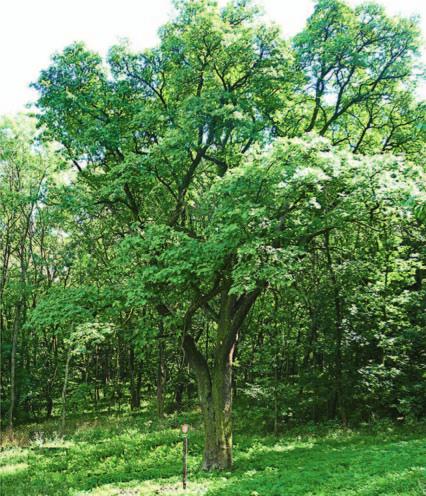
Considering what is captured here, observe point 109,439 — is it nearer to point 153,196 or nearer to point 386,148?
point 153,196

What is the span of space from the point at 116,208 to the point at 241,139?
4408 millimetres

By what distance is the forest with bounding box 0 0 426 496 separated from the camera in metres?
8.86

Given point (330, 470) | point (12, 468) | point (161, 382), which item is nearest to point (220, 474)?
point (330, 470)

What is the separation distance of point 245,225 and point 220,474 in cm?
659

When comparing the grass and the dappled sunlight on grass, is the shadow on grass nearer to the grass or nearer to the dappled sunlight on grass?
the grass

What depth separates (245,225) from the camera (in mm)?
8461

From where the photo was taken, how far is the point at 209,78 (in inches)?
455

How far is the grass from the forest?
0.09 metres

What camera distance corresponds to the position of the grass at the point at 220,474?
28.8 feet

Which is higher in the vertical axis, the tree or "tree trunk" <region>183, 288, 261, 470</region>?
the tree

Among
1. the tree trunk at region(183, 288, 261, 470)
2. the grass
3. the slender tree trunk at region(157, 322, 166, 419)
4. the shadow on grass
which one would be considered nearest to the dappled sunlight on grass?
the grass

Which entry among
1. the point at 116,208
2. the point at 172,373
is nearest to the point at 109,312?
the point at 116,208

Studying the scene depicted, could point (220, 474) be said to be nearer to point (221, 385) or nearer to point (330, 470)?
point (221, 385)

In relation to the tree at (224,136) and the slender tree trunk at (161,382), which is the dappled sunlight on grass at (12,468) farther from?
the slender tree trunk at (161,382)
